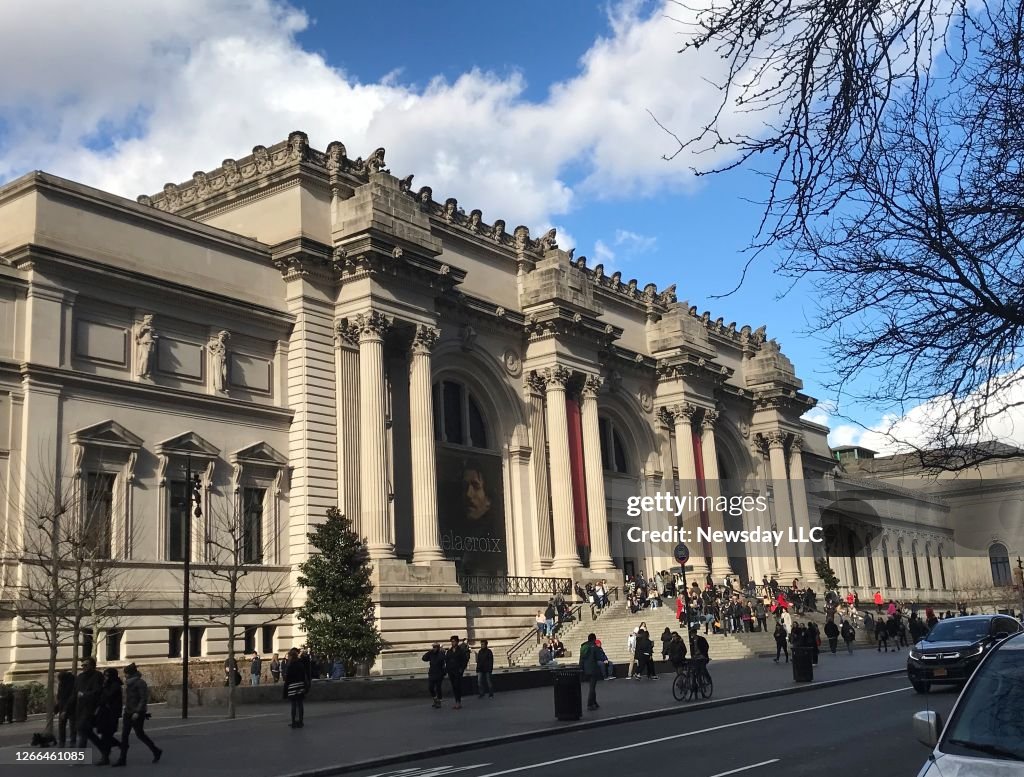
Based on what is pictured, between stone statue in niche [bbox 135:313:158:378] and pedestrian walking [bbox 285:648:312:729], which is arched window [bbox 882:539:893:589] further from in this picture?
pedestrian walking [bbox 285:648:312:729]

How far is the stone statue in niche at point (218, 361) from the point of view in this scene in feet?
121

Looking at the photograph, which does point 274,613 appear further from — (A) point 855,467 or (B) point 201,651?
(A) point 855,467

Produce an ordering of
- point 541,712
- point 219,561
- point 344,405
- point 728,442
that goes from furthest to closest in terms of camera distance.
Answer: point 728,442, point 344,405, point 219,561, point 541,712

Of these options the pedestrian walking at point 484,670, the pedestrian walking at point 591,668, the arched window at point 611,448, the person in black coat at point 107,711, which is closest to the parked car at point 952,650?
the pedestrian walking at point 591,668

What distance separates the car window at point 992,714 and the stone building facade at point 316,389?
92.2ft

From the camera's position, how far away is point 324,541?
36.2 meters

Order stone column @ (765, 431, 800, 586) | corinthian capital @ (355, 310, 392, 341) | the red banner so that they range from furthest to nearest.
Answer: stone column @ (765, 431, 800, 586), the red banner, corinthian capital @ (355, 310, 392, 341)

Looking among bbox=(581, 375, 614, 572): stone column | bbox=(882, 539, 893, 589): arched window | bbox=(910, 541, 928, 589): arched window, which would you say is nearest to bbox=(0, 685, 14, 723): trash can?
bbox=(581, 375, 614, 572): stone column

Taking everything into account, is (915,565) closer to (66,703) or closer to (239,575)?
(239,575)

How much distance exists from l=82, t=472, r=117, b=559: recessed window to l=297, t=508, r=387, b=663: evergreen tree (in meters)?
6.45

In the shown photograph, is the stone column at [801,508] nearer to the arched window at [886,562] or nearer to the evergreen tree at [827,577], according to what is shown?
the evergreen tree at [827,577]

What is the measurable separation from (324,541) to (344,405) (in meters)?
5.55

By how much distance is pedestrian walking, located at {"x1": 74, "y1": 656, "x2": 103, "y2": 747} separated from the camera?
17.3 metres

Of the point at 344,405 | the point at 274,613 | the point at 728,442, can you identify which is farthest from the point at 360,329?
the point at 728,442
